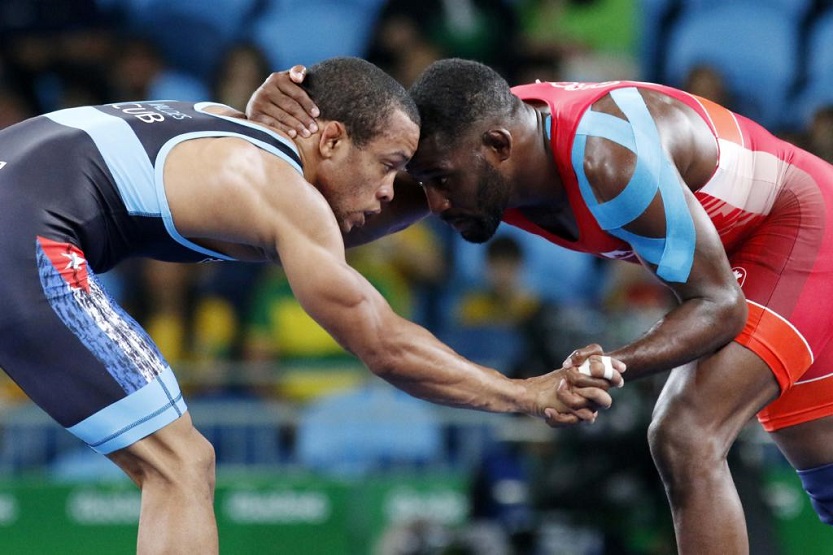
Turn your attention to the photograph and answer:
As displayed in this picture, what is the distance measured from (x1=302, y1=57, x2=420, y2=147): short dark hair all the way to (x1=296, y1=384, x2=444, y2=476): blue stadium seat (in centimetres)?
333

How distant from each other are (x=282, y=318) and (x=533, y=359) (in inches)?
84.7

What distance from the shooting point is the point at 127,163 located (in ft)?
11.7

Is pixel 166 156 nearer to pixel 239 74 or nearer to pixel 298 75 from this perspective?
pixel 298 75

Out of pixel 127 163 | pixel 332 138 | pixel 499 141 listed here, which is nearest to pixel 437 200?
pixel 499 141

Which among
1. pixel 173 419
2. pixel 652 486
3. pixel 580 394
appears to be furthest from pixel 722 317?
pixel 652 486

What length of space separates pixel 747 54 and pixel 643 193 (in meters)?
5.40

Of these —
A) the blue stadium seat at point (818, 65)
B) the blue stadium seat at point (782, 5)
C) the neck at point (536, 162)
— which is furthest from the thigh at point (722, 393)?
the blue stadium seat at point (782, 5)

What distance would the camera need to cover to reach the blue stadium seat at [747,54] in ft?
28.6

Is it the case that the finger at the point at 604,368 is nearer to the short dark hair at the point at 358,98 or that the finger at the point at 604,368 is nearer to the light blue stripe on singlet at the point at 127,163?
the short dark hair at the point at 358,98

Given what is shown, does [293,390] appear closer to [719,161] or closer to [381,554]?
[381,554]

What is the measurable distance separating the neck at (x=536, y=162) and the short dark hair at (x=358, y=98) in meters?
0.39

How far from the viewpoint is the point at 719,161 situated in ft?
13.6

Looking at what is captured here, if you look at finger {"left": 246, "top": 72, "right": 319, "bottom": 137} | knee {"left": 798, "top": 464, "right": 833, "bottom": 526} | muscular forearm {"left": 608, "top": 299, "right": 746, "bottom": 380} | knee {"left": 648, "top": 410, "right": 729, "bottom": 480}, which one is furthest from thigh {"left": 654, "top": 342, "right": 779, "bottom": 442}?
finger {"left": 246, "top": 72, "right": 319, "bottom": 137}

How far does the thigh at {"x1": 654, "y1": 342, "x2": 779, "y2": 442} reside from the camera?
12.8ft
